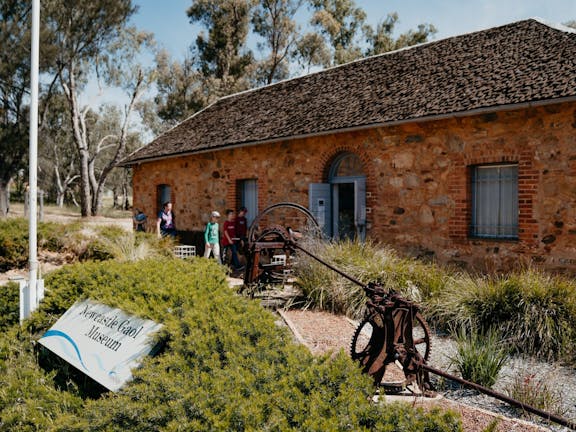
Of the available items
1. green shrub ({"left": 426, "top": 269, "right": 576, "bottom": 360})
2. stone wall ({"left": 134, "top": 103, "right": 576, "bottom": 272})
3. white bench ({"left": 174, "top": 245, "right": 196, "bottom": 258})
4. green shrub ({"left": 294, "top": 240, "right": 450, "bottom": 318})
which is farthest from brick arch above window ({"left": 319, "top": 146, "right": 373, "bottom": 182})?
green shrub ({"left": 426, "top": 269, "right": 576, "bottom": 360})

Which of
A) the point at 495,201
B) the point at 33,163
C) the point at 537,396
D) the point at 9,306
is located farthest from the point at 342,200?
the point at 537,396

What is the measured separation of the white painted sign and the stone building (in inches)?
264

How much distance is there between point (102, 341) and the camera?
4848 millimetres

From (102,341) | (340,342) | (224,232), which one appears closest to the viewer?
(102,341)

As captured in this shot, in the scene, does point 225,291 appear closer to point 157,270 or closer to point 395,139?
point 157,270

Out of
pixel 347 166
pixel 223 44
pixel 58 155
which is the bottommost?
pixel 347 166

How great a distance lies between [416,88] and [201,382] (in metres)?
9.11

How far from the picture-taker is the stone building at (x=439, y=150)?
8.81m

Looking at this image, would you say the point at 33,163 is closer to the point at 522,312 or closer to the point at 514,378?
the point at 514,378

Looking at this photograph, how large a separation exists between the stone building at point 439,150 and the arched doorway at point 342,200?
0.08 feet

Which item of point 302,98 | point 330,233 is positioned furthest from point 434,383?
point 302,98

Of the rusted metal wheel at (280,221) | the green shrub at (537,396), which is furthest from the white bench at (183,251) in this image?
the green shrub at (537,396)

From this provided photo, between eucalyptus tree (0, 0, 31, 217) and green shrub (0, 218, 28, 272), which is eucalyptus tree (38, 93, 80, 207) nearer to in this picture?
eucalyptus tree (0, 0, 31, 217)

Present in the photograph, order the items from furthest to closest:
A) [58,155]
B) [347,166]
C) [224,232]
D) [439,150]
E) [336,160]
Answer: [58,155], [224,232], [336,160], [347,166], [439,150]
